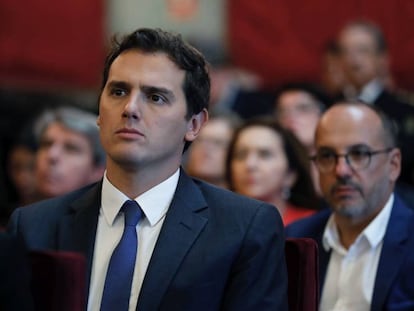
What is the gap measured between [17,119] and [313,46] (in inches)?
73.6

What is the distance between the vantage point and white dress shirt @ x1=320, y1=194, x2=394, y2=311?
310 centimetres

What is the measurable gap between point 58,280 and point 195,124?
0.54 meters

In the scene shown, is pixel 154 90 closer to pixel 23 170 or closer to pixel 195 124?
pixel 195 124

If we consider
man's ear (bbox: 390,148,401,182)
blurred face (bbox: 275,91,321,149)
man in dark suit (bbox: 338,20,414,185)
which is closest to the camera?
man's ear (bbox: 390,148,401,182)

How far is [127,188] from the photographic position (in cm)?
252

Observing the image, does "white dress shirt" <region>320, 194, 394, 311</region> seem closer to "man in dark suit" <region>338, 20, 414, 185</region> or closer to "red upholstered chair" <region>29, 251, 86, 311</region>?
"red upholstered chair" <region>29, 251, 86, 311</region>

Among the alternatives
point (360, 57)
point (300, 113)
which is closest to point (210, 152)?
point (300, 113)

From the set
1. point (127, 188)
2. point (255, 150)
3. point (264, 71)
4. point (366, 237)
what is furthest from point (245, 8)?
point (127, 188)

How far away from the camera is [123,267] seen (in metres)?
2.44

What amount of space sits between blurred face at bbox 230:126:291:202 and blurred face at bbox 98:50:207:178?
1.66 meters

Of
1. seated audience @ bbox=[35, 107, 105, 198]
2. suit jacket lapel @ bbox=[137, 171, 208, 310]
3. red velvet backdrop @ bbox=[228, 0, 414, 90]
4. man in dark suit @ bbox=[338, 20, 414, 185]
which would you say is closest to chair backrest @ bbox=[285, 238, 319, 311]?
suit jacket lapel @ bbox=[137, 171, 208, 310]

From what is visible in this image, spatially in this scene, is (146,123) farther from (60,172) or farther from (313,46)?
(313,46)

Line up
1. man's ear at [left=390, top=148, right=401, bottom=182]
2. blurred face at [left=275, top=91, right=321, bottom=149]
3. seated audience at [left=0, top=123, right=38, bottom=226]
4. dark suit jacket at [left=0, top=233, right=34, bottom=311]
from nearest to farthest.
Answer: dark suit jacket at [left=0, top=233, right=34, bottom=311]
man's ear at [left=390, top=148, right=401, bottom=182]
blurred face at [left=275, top=91, right=321, bottom=149]
seated audience at [left=0, top=123, right=38, bottom=226]

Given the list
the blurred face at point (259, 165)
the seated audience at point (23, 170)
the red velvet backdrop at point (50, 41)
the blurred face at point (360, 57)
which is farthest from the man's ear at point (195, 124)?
the red velvet backdrop at point (50, 41)
